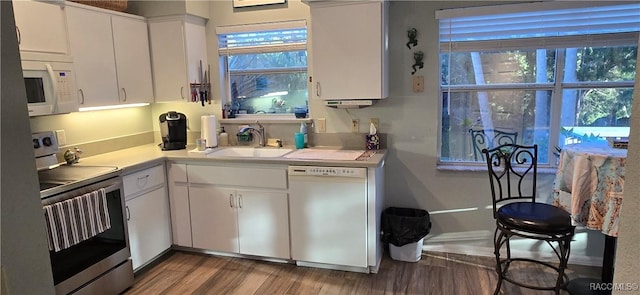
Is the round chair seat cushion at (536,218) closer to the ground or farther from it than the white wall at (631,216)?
closer to the ground

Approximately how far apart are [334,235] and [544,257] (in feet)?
5.35

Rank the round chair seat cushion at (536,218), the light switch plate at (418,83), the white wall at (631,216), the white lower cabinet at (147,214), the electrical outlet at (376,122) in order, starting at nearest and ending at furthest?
the white wall at (631,216), the round chair seat cushion at (536,218), the white lower cabinet at (147,214), the light switch plate at (418,83), the electrical outlet at (376,122)

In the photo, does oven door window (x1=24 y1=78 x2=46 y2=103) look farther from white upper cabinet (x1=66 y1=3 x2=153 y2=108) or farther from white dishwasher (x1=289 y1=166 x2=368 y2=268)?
white dishwasher (x1=289 y1=166 x2=368 y2=268)

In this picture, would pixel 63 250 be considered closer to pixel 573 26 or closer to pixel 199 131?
pixel 199 131

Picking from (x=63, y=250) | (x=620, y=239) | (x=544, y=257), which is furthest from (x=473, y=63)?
(x=63, y=250)

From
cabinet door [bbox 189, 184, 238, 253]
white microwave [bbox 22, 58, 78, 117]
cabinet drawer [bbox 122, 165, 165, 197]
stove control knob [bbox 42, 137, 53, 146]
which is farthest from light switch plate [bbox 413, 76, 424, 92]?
stove control knob [bbox 42, 137, 53, 146]

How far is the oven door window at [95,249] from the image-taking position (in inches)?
90.1

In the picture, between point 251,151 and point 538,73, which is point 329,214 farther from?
point 538,73

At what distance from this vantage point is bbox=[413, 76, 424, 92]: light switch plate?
3088 mm

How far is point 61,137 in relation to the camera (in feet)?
9.60

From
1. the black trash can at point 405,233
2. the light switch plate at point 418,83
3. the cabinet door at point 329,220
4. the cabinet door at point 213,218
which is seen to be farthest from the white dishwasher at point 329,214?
the light switch plate at point 418,83

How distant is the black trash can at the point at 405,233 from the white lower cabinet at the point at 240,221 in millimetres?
785

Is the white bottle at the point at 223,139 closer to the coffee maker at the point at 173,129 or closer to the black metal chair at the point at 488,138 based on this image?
the coffee maker at the point at 173,129

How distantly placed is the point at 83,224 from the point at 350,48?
2088 mm
